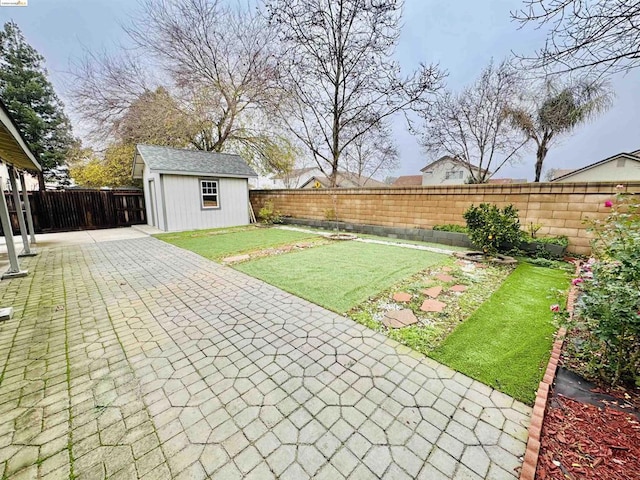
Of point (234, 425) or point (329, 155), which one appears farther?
point (329, 155)

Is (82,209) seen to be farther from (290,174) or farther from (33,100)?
(33,100)

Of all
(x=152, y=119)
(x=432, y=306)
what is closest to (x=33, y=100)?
(x=152, y=119)

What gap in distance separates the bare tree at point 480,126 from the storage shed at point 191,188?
990cm

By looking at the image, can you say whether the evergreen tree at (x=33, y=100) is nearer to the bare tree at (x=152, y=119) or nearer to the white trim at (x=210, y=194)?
the bare tree at (x=152, y=119)

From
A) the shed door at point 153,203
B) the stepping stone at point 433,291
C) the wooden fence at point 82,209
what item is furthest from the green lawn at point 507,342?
the wooden fence at point 82,209

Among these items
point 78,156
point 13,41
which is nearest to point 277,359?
point 78,156

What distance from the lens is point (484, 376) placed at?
212 centimetres

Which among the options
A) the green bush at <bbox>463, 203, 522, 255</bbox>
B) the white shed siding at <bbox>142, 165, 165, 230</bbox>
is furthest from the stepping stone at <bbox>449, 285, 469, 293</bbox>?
the white shed siding at <bbox>142, 165, 165, 230</bbox>

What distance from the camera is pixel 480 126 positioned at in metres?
15.1

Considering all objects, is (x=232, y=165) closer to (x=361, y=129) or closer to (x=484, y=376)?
(x=361, y=129)

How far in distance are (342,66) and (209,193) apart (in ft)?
27.3

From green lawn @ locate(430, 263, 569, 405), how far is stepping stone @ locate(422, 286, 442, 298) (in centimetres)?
60

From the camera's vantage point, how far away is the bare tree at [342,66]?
11.0 meters

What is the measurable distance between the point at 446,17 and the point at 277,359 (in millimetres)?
9197
